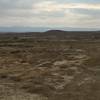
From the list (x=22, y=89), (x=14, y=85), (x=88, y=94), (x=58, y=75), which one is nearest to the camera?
(x=88, y=94)

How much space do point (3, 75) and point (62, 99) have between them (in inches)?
321

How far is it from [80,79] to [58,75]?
2.01 m

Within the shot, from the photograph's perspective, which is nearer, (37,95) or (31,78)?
(37,95)

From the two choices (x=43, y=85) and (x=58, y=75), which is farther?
(x=58, y=75)

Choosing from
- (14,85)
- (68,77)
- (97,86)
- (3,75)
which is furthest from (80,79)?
(3,75)

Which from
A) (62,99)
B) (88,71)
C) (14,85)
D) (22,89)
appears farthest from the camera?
(88,71)

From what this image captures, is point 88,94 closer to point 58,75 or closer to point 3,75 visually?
point 58,75

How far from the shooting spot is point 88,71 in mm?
21359

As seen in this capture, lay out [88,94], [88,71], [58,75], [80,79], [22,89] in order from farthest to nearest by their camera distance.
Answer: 1. [88,71]
2. [58,75]
3. [80,79]
4. [22,89]
5. [88,94]

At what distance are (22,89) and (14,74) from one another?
541cm

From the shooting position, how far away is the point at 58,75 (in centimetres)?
1948

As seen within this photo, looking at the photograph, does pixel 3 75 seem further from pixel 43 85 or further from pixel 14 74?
pixel 43 85

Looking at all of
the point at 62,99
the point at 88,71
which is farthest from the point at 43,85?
the point at 88,71

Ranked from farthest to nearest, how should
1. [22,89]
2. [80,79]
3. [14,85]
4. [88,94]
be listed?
1. [80,79]
2. [14,85]
3. [22,89]
4. [88,94]
